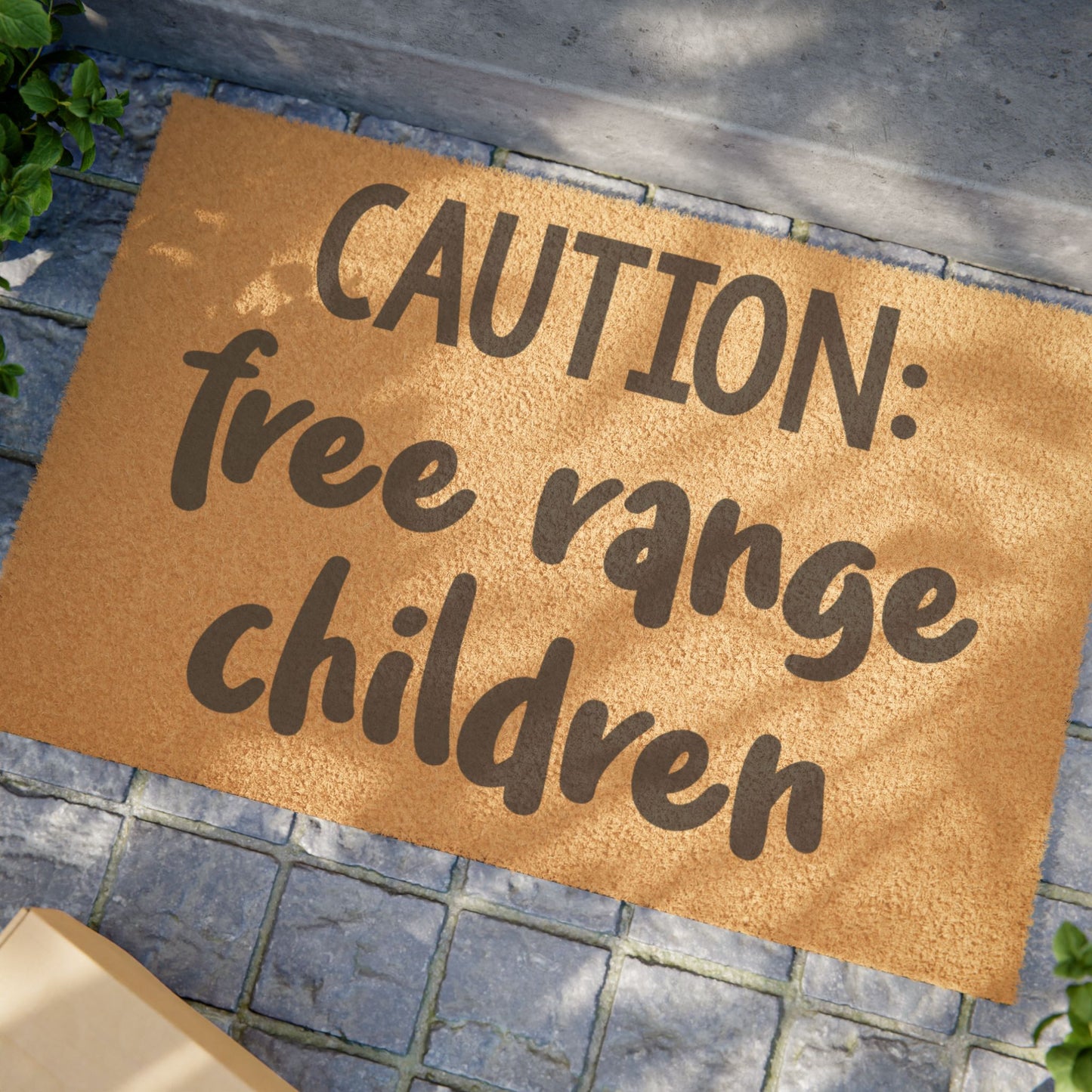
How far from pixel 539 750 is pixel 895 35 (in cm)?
155

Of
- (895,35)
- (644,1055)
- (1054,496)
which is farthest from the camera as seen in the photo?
Result: (1054,496)

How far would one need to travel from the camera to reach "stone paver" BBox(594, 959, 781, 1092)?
1.77 metres

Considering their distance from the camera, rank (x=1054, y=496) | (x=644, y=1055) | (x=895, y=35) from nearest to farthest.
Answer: (x=895, y=35) → (x=644, y=1055) → (x=1054, y=496)

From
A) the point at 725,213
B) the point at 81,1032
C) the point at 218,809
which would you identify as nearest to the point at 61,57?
the point at 725,213

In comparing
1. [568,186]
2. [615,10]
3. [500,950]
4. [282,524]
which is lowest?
[500,950]

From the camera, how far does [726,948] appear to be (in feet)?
5.90

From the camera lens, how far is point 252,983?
1.80 metres

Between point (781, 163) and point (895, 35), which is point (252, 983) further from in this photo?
point (895, 35)

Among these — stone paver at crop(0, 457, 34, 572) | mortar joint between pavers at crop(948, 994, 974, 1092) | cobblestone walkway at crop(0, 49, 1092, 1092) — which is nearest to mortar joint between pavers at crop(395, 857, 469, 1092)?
cobblestone walkway at crop(0, 49, 1092, 1092)

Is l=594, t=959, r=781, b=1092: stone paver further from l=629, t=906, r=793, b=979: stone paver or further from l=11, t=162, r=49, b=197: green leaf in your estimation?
l=11, t=162, r=49, b=197: green leaf

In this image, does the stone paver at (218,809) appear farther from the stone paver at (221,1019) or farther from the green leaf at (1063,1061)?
the green leaf at (1063,1061)

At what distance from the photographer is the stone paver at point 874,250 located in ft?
6.38

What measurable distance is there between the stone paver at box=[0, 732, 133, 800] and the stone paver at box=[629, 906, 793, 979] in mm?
1176

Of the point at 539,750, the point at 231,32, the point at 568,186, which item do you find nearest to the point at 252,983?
the point at 539,750
